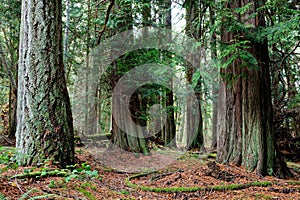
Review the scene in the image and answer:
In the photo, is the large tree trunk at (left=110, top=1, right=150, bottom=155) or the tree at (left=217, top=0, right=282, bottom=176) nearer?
the tree at (left=217, top=0, right=282, bottom=176)

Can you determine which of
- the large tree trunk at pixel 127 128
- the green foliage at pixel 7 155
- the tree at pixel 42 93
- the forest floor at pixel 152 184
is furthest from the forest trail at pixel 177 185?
the large tree trunk at pixel 127 128

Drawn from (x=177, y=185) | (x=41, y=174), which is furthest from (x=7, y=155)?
(x=177, y=185)

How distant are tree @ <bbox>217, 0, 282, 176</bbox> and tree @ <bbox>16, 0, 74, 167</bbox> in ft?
10.3

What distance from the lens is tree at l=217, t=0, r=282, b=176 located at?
5141mm

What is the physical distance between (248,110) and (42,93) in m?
4.03

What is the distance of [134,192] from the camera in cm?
375

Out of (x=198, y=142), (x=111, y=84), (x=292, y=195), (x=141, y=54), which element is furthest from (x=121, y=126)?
(x=292, y=195)

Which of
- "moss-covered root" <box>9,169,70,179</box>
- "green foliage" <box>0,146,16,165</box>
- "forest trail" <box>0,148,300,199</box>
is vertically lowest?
"forest trail" <box>0,148,300,199</box>

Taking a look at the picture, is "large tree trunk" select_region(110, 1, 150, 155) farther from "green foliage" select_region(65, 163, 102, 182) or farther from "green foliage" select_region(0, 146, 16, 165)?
"green foliage" select_region(65, 163, 102, 182)

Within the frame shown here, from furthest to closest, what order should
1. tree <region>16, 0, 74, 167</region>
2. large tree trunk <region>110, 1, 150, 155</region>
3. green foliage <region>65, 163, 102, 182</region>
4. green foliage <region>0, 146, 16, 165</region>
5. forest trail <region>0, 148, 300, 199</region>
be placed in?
large tree trunk <region>110, 1, 150, 155</region>, tree <region>16, 0, 74, 167</region>, green foliage <region>0, 146, 16, 165</region>, forest trail <region>0, 148, 300, 199</region>, green foliage <region>65, 163, 102, 182</region>

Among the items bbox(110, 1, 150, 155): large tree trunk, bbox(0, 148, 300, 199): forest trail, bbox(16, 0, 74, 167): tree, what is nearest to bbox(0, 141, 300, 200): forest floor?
bbox(0, 148, 300, 199): forest trail

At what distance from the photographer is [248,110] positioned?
210 inches

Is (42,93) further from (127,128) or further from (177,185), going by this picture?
(127,128)

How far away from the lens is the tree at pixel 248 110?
16.9 ft
